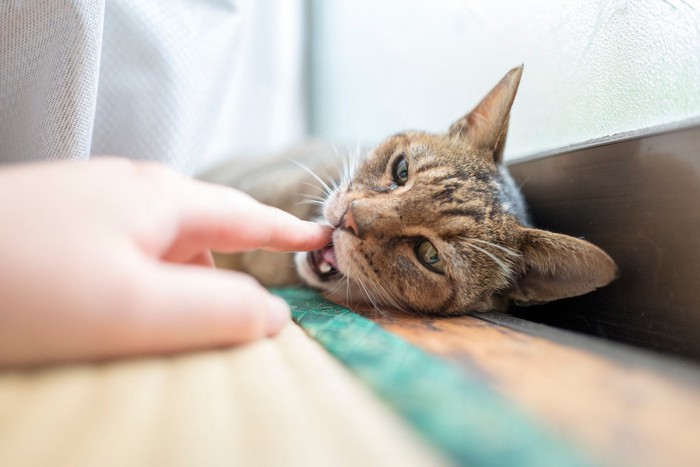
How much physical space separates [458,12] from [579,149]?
785mm

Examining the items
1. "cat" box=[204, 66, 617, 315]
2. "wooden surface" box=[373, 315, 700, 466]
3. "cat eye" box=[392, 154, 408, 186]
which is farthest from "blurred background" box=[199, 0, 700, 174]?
"wooden surface" box=[373, 315, 700, 466]

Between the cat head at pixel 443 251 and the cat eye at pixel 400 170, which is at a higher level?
the cat eye at pixel 400 170

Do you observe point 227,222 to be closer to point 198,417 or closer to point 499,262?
point 198,417

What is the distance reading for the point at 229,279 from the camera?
2.19 ft

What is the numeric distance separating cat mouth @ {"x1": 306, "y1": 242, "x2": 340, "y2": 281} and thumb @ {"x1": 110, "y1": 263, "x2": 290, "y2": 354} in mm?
491

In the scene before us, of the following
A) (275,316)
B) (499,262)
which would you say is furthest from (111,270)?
(499,262)

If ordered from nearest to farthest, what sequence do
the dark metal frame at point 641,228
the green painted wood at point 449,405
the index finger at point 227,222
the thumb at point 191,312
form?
the green painted wood at point 449,405 < the thumb at point 191,312 < the index finger at point 227,222 < the dark metal frame at point 641,228

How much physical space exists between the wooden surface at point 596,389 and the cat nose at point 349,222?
346 millimetres

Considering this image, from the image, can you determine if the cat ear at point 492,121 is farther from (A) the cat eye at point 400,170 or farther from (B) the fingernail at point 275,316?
(B) the fingernail at point 275,316

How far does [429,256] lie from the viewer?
114 centimetres

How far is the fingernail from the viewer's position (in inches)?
28.9

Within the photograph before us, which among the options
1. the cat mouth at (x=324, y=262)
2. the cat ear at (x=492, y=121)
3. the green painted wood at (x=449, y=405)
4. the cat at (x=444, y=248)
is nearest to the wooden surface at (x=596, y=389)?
the green painted wood at (x=449, y=405)

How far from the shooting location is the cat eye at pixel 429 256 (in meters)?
→ 1.13

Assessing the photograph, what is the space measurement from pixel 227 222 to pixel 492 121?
0.90 metres
